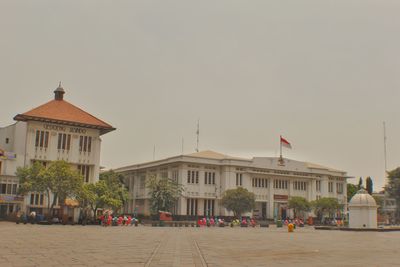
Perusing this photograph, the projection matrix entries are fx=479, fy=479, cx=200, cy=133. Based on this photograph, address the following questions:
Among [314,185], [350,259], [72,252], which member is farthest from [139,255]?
[314,185]

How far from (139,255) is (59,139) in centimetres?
4571

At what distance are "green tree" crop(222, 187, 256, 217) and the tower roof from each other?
19.1 meters

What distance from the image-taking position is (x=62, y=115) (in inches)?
2378

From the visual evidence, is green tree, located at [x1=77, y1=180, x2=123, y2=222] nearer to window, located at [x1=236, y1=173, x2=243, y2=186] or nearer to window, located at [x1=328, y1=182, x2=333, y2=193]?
window, located at [x1=236, y1=173, x2=243, y2=186]

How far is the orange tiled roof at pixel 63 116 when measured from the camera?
57.5 m

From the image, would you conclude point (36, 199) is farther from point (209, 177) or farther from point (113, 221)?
point (209, 177)

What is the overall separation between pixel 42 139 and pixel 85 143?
5411mm

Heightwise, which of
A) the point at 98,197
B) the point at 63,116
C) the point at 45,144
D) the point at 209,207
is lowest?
the point at 209,207

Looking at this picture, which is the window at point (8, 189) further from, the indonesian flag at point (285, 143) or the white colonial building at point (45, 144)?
the indonesian flag at point (285, 143)

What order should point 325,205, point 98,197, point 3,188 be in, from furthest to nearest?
point 325,205, point 3,188, point 98,197

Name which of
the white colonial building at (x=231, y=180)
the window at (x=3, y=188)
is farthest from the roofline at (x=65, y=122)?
the white colonial building at (x=231, y=180)

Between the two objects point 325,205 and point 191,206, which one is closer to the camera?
point 191,206

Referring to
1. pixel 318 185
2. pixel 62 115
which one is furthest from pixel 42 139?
pixel 318 185

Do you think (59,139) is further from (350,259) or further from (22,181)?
(350,259)
